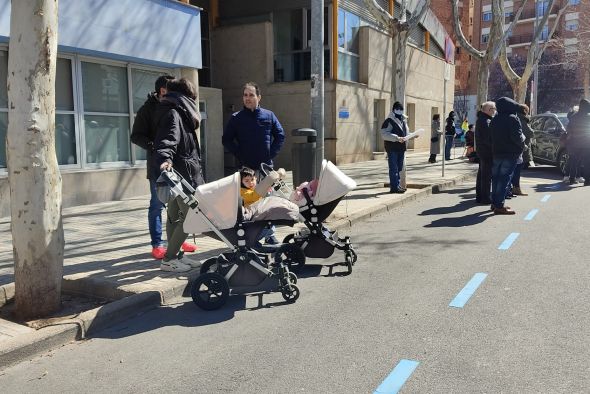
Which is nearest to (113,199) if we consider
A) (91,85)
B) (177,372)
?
(91,85)

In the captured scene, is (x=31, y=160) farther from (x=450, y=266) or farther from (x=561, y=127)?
(x=561, y=127)

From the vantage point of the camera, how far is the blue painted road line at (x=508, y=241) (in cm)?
679

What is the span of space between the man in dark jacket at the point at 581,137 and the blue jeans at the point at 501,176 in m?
4.76

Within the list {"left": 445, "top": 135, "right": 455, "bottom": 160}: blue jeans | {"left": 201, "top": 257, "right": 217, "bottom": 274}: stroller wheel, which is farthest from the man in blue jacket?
{"left": 445, "top": 135, "right": 455, "bottom": 160}: blue jeans

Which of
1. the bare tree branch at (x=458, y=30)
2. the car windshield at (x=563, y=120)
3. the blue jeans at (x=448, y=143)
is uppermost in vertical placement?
the bare tree branch at (x=458, y=30)

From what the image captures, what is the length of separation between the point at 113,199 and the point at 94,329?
287 inches

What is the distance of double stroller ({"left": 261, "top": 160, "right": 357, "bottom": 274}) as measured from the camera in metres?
5.54

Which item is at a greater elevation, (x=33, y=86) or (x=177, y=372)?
(x=33, y=86)

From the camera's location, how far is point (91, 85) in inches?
424

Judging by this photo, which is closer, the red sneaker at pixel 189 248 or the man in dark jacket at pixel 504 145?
the red sneaker at pixel 189 248

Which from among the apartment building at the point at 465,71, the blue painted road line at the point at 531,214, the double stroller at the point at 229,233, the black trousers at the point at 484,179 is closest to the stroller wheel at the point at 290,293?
the double stroller at the point at 229,233

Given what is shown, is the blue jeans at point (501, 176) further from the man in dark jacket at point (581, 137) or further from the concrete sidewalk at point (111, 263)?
the man in dark jacket at point (581, 137)

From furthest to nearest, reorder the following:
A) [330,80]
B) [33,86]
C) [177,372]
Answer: [330,80]
[33,86]
[177,372]

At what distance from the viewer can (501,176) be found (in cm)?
920
